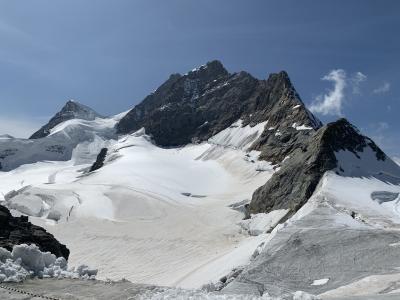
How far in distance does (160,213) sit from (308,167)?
2212 cm

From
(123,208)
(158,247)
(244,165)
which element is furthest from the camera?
(244,165)

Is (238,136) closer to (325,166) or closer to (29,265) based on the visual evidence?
(325,166)

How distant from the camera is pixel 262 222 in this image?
45.8m

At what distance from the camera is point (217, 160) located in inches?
4341

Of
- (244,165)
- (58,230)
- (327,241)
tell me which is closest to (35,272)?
(327,241)

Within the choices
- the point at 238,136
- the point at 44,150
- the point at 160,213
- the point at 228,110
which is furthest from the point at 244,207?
the point at 44,150

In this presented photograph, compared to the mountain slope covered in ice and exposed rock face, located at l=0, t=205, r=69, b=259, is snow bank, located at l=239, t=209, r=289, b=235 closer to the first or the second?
the mountain slope covered in ice

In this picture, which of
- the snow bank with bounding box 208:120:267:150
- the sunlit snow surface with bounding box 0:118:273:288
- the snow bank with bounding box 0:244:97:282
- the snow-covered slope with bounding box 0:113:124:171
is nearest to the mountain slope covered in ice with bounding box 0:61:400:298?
the sunlit snow surface with bounding box 0:118:273:288

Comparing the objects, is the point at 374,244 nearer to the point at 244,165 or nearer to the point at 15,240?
the point at 15,240

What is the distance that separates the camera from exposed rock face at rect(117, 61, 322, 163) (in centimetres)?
9188

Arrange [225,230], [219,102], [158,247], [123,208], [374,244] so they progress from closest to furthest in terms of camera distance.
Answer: [374,244] < [158,247] < [225,230] < [123,208] < [219,102]

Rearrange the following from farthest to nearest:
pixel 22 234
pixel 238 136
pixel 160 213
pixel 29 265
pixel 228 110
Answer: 1. pixel 228 110
2. pixel 238 136
3. pixel 160 213
4. pixel 22 234
5. pixel 29 265

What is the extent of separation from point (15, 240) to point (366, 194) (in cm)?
2634

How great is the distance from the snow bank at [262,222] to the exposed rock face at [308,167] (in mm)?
671
